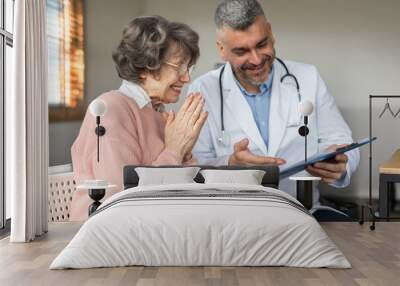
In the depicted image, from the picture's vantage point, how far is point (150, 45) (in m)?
7.83

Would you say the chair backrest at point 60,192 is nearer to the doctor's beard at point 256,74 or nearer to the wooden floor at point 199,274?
the wooden floor at point 199,274

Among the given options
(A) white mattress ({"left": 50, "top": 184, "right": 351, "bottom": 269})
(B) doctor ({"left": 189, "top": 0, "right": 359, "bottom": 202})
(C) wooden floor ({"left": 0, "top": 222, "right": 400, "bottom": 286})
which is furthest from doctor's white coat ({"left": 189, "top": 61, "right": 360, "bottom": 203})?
(A) white mattress ({"left": 50, "top": 184, "right": 351, "bottom": 269})

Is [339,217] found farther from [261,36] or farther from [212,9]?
[212,9]

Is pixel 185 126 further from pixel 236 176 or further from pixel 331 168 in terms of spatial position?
pixel 331 168

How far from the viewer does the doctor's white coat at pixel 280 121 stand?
7879 millimetres

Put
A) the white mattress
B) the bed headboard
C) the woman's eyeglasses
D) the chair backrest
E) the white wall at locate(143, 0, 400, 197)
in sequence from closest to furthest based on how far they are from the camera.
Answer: the white mattress
the bed headboard
the chair backrest
the woman's eyeglasses
the white wall at locate(143, 0, 400, 197)

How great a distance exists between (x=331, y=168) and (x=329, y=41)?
4.63ft

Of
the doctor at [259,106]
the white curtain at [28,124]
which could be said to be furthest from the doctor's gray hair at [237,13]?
the white curtain at [28,124]

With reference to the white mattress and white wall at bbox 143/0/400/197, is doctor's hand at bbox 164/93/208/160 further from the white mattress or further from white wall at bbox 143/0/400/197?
the white mattress

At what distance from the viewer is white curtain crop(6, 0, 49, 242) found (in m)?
A: 6.43

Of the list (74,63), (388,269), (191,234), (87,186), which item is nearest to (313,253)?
(388,269)

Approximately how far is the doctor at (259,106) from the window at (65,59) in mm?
1301

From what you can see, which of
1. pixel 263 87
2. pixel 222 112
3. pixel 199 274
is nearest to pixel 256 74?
pixel 263 87

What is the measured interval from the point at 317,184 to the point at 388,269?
9.90 ft
